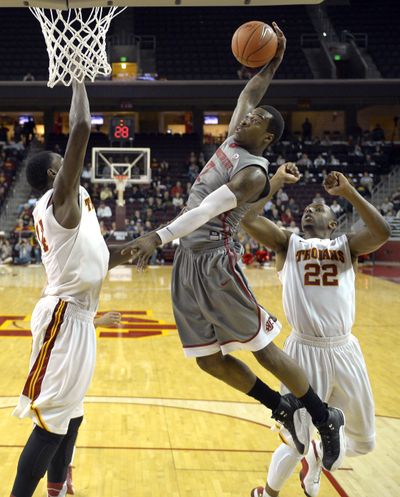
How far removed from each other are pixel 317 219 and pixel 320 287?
16.4 inches

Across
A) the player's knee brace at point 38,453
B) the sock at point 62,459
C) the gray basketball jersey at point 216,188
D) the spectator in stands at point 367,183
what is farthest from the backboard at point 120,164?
the player's knee brace at point 38,453

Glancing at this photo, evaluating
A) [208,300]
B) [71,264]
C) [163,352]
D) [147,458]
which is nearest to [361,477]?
[147,458]

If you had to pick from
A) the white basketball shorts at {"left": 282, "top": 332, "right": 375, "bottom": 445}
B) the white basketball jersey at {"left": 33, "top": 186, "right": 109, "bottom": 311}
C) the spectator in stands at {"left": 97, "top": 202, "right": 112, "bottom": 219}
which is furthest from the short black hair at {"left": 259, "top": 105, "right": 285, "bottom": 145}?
the spectator in stands at {"left": 97, "top": 202, "right": 112, "bottom": 219}

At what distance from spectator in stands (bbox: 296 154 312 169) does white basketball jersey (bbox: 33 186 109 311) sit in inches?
888

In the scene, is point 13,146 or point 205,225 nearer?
point 205,225

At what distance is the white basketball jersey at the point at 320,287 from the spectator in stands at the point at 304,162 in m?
21.9

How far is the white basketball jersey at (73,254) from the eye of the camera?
3545 mm

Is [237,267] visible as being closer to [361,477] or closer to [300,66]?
[361,477]

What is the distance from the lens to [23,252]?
20.8 metres

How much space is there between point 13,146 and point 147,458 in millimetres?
24462

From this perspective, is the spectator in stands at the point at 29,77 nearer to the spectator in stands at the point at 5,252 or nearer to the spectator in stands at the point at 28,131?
the spectator in stands at the point at 28,131

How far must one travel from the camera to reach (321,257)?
4.09 metres

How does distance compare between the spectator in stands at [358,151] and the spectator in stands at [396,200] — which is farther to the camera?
the spectator in stands at [358,151]

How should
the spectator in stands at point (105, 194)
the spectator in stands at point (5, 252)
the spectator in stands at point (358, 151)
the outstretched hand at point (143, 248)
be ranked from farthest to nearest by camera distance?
the spectator in stands at point (358, 151), the spectator in stands at point (105, 194), the spectator in stands at point (5, 252), the outstretched hand at point (143, 248)
